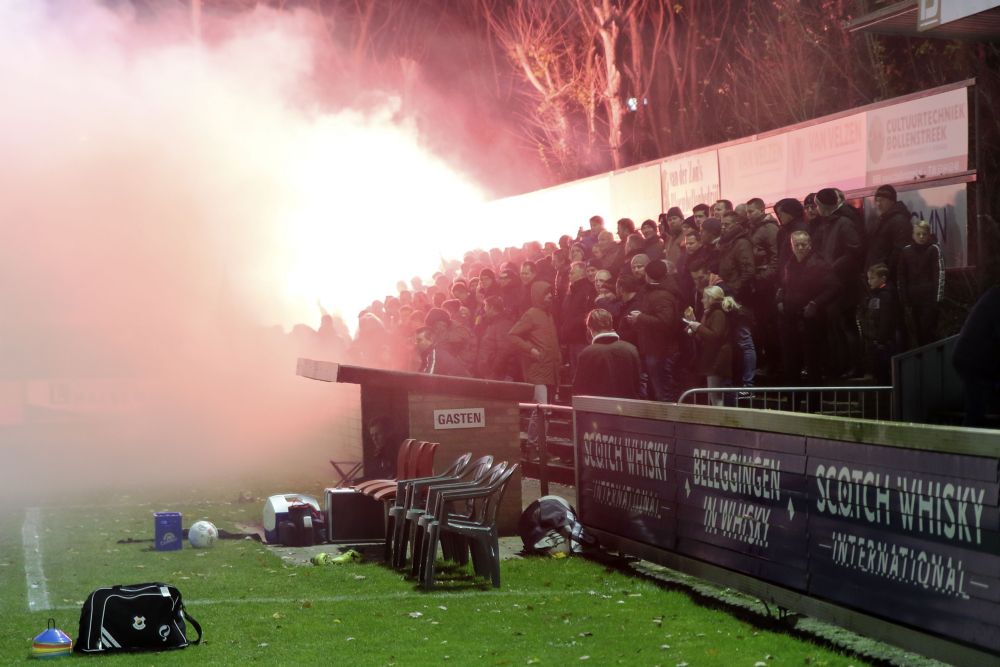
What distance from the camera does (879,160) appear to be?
14.3m

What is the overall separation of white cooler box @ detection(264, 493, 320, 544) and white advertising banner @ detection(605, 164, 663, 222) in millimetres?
7743

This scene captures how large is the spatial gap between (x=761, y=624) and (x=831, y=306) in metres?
4.82

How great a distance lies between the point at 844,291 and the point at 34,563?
7751mm

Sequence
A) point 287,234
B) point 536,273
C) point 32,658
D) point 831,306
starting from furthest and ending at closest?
point 287,234
point 536,273
point 831,306
point 32,658

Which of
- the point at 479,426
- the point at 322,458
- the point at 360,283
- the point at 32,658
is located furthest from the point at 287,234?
the point at 32,658

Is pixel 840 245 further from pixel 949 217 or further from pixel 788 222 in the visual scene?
pixel 949 217

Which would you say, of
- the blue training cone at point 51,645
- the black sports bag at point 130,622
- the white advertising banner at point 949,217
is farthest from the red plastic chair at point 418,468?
the white advertising banner at point 949,217

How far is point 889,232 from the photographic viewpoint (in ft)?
Result: 42.1

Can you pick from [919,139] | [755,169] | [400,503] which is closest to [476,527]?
[400,503]

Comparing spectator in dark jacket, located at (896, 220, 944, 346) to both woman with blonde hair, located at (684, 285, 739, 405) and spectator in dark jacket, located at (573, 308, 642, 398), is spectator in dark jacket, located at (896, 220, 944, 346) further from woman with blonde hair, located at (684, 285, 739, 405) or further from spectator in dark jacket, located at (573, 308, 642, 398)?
spectator in dark jacket, located at (573, 308, 642, 398)

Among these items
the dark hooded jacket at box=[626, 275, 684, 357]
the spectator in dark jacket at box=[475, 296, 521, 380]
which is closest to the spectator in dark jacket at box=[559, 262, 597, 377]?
the spectator in dark jacket at box=[475, 296, 521, 380]

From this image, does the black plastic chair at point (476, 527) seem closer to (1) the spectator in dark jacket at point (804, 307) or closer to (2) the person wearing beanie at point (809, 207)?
(1) the spectator in dark jacket at point (804, 307)

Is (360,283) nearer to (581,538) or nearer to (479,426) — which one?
(479,426)

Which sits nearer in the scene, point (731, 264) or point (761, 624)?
point (761, 624)
